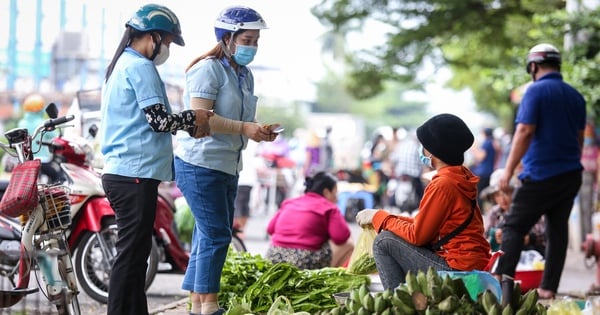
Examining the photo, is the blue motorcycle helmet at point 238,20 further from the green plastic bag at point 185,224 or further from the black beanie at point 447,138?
the green plastic bag at point 185,224

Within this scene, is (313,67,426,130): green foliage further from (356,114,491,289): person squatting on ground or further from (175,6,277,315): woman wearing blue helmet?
(356,114,491,289): person squatting on ground

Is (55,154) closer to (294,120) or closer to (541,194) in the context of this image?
(541,194)

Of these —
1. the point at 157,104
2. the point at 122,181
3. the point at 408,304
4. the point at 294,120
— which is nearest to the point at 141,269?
the point at 122,181

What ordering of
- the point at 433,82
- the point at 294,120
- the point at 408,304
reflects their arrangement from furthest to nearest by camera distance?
1. the point at 294,120
2. the point at 433,82
3. the point at 408,304

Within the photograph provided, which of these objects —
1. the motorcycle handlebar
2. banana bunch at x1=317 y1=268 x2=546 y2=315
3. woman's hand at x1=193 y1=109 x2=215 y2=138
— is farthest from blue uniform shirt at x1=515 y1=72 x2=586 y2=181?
the motorcycle handlebar

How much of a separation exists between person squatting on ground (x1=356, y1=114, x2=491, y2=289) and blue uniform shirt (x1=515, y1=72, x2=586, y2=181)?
255cm

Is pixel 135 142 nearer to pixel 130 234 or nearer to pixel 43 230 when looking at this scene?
pixel 130 234

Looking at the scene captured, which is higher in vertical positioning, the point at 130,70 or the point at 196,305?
the point at 130,70

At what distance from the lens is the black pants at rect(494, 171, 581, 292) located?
27.0 feet

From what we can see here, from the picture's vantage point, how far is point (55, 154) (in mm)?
8305

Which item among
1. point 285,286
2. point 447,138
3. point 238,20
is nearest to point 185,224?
point 285,286

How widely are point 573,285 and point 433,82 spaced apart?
11.6 meters

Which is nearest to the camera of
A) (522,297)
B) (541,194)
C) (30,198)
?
(522,297)

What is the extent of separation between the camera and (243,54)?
20.6 feet
